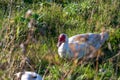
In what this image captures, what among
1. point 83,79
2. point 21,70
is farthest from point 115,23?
point 21,70

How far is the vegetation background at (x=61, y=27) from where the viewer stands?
5.25m

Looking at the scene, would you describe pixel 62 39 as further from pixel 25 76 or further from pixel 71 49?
pixel 25 76

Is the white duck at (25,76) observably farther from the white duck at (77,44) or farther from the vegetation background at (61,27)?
the white duck at (77,44)

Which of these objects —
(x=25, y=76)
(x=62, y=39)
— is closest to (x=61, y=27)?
(x=62, y=39)

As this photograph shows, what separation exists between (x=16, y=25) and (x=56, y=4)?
1.31m

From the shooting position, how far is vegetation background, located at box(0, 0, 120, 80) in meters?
5.25

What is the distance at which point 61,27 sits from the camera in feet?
21.6

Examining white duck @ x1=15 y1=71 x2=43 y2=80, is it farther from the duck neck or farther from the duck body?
the duck neck

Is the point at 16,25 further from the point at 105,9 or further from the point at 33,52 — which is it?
A: the point at 105,9

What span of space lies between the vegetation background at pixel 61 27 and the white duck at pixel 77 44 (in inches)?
4.2

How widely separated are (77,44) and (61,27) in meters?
0.95

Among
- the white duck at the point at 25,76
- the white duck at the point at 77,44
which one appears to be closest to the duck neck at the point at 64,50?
the white duck at the point at 77,44

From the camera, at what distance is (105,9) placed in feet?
22.6

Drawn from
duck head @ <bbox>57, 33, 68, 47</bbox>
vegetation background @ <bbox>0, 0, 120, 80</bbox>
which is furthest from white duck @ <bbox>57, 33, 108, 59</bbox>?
vegetation background @ <bbox>0, 0, 120, 80</bbox>
